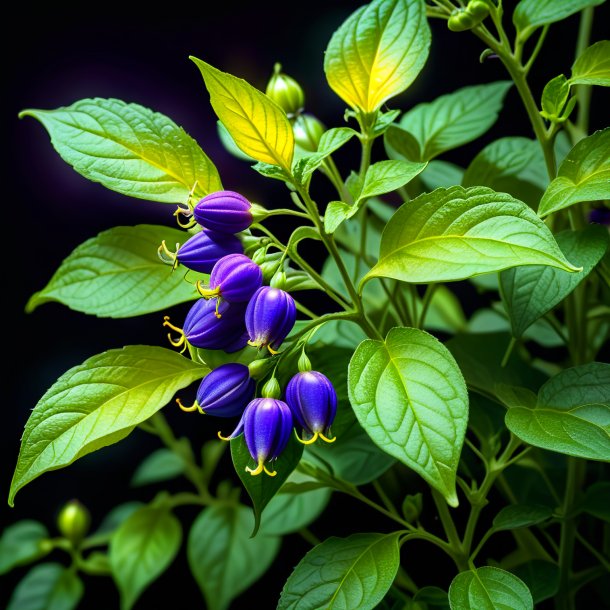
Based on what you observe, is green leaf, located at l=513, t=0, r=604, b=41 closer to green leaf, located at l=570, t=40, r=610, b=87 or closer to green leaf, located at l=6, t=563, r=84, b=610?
green leaf, located at l=570, t=40, r=610, b=87

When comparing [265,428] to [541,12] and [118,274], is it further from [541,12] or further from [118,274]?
[541,12]

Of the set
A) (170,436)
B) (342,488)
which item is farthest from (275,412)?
(170,436)

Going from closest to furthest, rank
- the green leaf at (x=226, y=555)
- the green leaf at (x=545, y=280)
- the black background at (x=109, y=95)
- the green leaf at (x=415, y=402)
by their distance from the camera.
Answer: the green leaf at (x=415, y=402), the green leaf at (x=545, y=280), the green leaf at (x=226, y=555), the black background at (x=109, y=95)

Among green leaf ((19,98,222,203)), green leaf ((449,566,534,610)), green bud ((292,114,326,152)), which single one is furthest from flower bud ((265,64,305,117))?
green leaf ((449,566,534,610))

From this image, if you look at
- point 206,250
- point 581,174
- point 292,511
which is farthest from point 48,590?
point 581,174

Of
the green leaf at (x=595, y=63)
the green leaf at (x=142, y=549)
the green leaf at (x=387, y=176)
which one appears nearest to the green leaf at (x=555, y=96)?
the green leaf at (x=595, y=63)

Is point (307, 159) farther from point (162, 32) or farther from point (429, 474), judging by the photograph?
point (162, 32)

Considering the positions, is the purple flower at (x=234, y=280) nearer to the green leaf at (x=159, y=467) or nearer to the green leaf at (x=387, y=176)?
the green leaf at (x=387, y=176)
